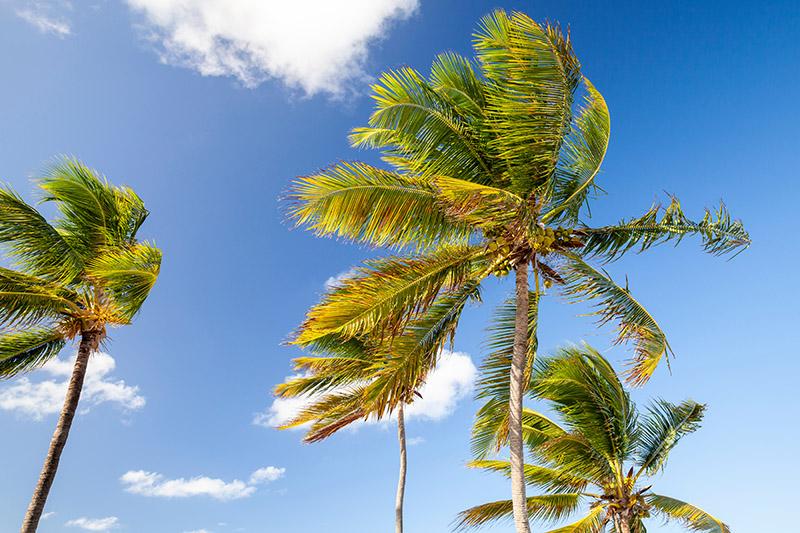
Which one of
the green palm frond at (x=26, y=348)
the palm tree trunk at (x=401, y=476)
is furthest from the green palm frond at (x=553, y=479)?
the green palm frond at (x=26, y=348)

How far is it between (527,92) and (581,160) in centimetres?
149

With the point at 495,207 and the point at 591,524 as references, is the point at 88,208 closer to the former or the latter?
the point at 495,207

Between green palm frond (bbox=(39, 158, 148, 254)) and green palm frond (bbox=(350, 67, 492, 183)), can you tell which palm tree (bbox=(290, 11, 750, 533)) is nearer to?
green palm frond (bbox=(350, 67, 492, 183))

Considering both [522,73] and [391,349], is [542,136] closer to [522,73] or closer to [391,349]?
[522,73]

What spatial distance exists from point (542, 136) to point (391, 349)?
167 inches

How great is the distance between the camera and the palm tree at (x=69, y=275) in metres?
11.1

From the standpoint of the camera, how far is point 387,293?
31.2 ft

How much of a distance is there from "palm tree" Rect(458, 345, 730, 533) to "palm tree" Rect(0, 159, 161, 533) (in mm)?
8632

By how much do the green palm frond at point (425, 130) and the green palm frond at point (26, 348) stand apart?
7728 mm

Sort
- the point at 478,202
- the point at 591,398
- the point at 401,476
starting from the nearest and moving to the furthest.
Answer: the point at 478,202 → the point at 591,398 → the point at 401,476

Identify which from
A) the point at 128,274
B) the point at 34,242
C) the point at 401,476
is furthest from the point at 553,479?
the point at 34,242

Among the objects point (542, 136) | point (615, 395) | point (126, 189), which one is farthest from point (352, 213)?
point (615, 395)

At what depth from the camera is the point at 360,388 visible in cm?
1817

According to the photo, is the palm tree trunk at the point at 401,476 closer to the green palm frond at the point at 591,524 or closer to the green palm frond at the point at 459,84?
the green palm frond at the point at 591,524
